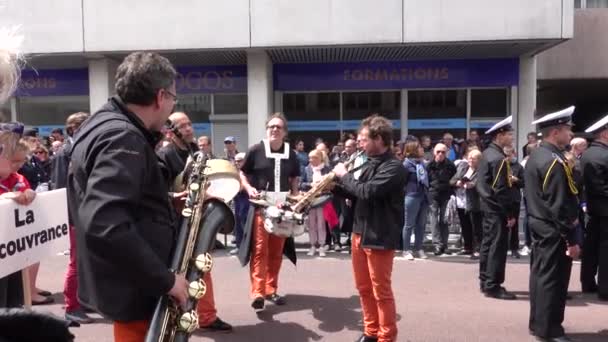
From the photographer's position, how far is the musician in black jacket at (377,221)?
443 cm

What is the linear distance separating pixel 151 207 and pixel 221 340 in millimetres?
3018

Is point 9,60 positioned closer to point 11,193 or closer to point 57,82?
point 11,193

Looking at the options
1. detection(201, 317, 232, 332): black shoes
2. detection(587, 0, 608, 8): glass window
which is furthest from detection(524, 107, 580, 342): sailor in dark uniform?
detection(587, 0, 608, 8): glass window

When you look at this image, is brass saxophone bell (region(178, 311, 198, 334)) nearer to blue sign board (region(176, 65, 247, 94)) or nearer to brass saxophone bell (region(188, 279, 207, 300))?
brass saxophone bell (region(188, 279, 207, 300))

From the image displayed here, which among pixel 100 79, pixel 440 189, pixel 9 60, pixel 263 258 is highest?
pixel 100 79

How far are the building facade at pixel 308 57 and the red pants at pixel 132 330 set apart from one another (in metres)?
10.6

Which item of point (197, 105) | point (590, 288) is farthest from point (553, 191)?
point (197, 105)

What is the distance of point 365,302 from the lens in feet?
15.3

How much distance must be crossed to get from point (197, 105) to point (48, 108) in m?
4.31

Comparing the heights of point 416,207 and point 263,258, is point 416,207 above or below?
above

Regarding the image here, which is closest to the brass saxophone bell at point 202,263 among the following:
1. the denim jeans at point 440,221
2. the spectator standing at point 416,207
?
the spectator standing at point 416,207

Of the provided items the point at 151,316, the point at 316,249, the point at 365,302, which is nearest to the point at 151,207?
the point at 151,316

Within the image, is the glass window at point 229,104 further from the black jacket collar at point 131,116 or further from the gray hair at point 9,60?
the gray hair at point 9,60

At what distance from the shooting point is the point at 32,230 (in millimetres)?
3984
